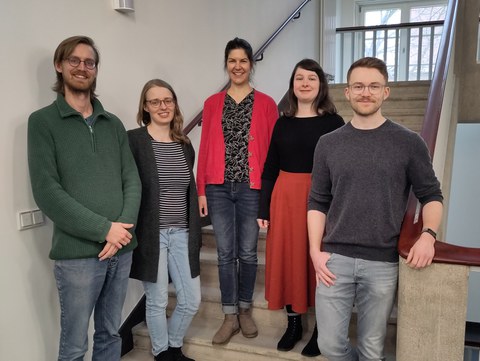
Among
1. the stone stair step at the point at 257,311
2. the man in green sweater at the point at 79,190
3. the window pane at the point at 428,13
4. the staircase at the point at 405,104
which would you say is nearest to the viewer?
the man in green sweater at the point at 79,190

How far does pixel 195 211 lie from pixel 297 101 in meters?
0.71

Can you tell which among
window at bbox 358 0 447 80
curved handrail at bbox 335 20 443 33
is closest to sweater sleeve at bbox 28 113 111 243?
curved handrail at bbox 335 20 443 33

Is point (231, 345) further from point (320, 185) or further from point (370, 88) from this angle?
point (370, 88)

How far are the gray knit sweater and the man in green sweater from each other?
2.73ft

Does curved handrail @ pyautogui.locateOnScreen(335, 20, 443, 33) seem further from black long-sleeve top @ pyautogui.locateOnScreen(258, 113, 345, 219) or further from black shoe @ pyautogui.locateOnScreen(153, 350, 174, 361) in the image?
black shoe @ pyautogui.locateOnScreen(153, 350, 174, 361)

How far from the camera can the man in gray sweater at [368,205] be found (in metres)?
1.41

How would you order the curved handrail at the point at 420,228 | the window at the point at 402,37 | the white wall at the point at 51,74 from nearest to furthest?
the curved handrail at the point at 420,228 < the white wall at the point at 51,74 < the window at the point at 402,37

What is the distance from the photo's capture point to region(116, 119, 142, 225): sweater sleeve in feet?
5.50

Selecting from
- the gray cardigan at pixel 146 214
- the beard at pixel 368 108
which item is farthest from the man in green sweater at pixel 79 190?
the beard at pixel 368 108

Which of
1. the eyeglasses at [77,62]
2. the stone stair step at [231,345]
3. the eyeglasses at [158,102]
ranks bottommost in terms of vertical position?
the stone stair step at [231,345]

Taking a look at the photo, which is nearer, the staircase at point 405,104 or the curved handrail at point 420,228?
the curved handrail at point 420,228

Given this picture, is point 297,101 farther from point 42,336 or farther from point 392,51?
point 392,51

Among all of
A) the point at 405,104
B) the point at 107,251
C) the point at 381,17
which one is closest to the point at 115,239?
the point at 107,251

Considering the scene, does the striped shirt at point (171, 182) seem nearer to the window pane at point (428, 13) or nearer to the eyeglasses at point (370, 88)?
the eyeglasses at point (370, 88)
